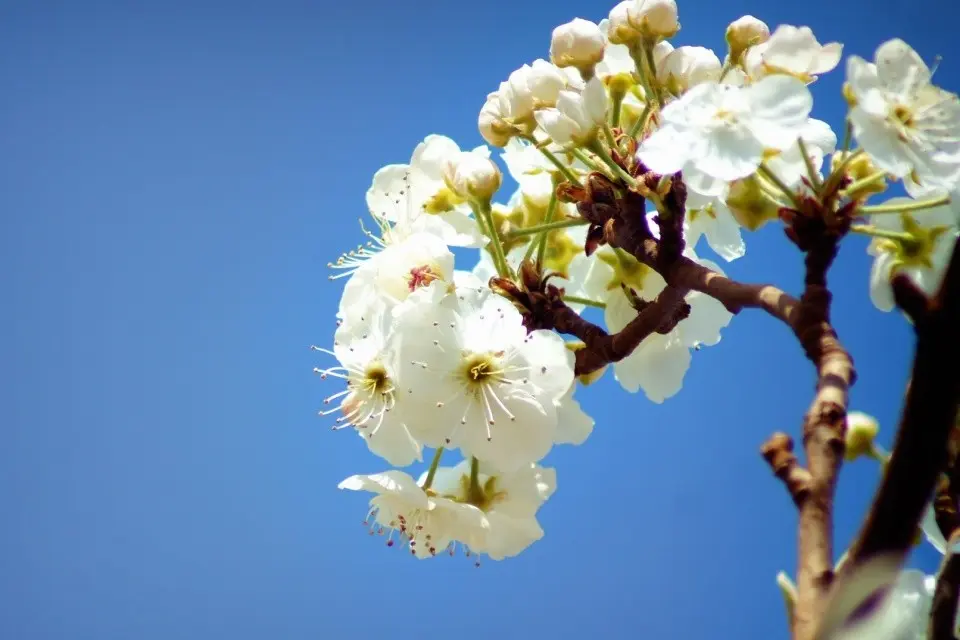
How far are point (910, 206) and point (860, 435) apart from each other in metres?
0.34

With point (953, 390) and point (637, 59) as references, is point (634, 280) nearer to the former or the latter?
point (637, 59)

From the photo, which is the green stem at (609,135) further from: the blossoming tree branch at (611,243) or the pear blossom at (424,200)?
the pear blossom at (424,200)

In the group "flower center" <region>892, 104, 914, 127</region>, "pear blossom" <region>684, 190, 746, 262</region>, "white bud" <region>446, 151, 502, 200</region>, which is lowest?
"flower center" <region>892, 104, 914, 127</region>

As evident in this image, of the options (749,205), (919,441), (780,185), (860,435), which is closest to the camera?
(919,441)

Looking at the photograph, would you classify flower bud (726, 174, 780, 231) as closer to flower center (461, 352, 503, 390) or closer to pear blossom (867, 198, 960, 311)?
pear blossom (867, 198, 960, 311)

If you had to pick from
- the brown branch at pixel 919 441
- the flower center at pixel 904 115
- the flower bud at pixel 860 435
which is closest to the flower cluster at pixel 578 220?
the flower center at pixel 904 115

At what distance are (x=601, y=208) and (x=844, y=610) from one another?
55cm

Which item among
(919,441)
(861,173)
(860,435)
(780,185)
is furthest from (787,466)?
(860,435)

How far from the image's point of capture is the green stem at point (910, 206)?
2.44ft

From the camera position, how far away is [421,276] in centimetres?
89

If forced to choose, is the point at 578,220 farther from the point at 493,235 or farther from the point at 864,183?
the point at 864,183

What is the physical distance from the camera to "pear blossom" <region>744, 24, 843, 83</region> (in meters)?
0.82

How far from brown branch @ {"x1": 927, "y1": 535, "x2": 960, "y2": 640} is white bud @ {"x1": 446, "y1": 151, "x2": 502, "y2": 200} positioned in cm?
54

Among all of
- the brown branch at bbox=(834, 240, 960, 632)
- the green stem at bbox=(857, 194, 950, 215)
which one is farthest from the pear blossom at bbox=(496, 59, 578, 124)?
the brown branch at bbox=(834, 240, 960, 632)
